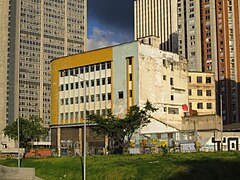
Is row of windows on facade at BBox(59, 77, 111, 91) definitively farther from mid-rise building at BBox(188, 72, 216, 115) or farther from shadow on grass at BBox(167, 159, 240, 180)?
shadow on grass at BBox(167, 159, 240, 180)

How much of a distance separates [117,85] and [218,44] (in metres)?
77.2

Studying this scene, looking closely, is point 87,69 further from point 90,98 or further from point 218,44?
point 218,44

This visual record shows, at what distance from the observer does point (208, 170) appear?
40938 millimetres

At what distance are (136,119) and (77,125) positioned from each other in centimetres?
2981

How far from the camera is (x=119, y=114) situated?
9662 centimetres

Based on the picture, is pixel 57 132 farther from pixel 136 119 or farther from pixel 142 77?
pixel 136 119

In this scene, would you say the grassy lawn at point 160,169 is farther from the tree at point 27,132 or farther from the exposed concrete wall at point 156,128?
the tree at point 27,132

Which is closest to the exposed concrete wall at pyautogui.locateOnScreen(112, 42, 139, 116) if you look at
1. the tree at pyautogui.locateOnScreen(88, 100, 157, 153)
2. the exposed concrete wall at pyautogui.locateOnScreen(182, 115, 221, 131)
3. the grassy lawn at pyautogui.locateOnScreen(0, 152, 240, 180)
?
the exposed concrete wall at pyautogui.locateOnScreen(182, 115, 221, 131)

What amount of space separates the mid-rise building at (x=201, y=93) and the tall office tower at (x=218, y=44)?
43961 millimetres

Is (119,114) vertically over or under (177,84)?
under

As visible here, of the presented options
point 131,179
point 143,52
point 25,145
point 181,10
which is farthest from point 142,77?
point 181,10

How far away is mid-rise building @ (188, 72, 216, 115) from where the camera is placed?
384 ft

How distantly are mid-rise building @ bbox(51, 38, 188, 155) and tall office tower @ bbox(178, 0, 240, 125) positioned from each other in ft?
200

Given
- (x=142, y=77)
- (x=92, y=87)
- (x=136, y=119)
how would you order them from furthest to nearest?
(x=92, y=87), (x=142, y=77), (x=136, y=119)
